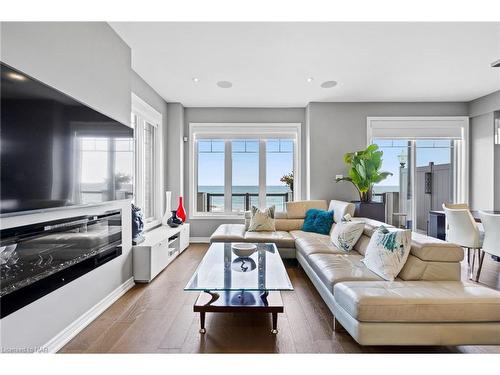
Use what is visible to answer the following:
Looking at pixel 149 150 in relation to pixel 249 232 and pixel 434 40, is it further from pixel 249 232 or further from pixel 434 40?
pixel 434 40

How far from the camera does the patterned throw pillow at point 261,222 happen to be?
4543 mm

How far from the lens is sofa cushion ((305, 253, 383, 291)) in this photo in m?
2.34

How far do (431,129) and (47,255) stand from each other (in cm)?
621

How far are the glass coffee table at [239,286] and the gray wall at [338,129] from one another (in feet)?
9.53

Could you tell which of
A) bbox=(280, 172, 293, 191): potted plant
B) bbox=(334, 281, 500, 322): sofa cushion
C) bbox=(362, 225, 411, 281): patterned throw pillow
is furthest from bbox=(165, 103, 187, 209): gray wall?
bbox=(334, 281, 500, 322): sofa cushion

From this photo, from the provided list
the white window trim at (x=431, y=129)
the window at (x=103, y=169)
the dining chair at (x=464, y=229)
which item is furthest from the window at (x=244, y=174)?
the dining chair at (x=464, y=229)

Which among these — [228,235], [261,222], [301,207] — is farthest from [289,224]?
[228,235]

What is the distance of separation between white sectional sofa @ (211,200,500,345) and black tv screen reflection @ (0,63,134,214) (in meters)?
2.20

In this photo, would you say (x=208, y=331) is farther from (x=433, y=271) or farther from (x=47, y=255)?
(x=433, y=271)

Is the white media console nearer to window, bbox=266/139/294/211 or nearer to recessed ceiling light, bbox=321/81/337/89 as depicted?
window, bbox=266/139/294/211

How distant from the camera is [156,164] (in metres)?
4.88

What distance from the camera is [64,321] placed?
2.05 meters
